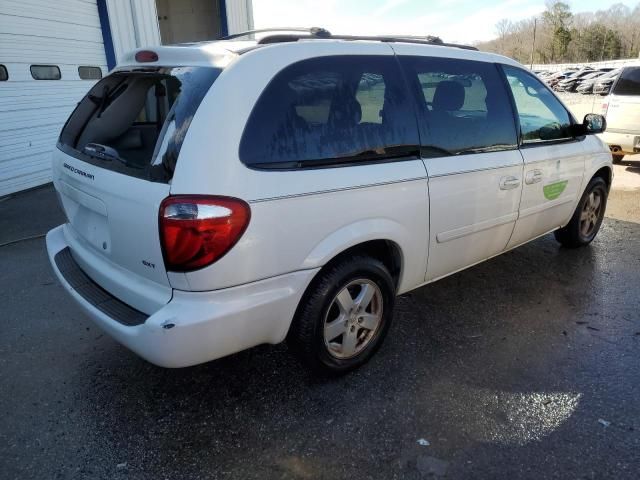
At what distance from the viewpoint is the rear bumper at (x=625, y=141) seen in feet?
25.4

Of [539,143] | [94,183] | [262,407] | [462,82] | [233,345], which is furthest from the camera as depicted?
[539,143]

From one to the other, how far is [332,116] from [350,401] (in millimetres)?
1513

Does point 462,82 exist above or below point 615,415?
above

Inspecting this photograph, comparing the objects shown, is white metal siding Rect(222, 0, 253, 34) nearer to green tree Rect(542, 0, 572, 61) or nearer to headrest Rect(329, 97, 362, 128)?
headrest Rect(329, 97, 362, 128)

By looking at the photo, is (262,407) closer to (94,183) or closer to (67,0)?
(94,183)

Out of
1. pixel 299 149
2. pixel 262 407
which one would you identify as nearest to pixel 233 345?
pixel 262 407

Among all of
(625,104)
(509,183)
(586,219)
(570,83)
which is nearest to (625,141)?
(625,104)

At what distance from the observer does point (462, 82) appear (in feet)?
10.5

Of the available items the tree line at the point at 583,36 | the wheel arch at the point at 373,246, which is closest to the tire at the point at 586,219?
the wheel arch at the point at 373,246

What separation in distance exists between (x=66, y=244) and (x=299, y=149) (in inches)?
66.3

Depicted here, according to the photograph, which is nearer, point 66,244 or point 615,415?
point 615,415

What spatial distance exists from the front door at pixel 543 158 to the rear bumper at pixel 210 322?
6.83 ft

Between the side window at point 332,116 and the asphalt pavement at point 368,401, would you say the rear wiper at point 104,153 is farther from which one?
the asphalt pavement at point 368,401

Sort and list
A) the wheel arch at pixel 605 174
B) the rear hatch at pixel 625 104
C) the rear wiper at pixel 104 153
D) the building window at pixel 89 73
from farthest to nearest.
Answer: the building window at pixel 89 73, the rear hatch at pixel 625 104, the wheel arch at pixel 605 174, the rear wiper at pixel 104 153
